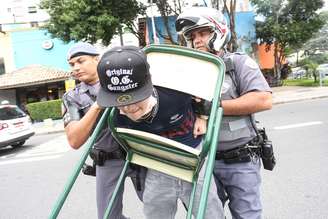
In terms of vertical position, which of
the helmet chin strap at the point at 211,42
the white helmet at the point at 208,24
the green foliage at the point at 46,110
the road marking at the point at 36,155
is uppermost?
the white helmet at the point at 208,24

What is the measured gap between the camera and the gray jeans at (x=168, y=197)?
1.94 metres

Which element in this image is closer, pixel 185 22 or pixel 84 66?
pixel 185 22

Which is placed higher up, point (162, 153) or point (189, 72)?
point (189, 72)

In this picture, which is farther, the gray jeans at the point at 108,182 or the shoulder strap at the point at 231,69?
the gray jeans at the point at 108,182

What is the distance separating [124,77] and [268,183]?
3.67 m

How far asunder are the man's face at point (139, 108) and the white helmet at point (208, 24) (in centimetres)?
68

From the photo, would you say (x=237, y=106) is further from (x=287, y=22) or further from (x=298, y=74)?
(x=298, y=74)

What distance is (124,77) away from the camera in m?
1.56

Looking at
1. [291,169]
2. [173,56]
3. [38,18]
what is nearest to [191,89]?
[173,56]

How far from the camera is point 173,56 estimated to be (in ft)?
6.30

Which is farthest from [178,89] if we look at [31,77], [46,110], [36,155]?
[31,77]

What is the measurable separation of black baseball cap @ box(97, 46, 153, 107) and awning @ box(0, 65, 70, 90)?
21955mm

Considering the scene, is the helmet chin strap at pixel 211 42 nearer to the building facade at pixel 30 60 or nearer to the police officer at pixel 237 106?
the police officer at pixel 237 106

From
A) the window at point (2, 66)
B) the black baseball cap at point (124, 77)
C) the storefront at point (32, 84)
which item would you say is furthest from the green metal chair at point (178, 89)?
the window at point (2, 66)
